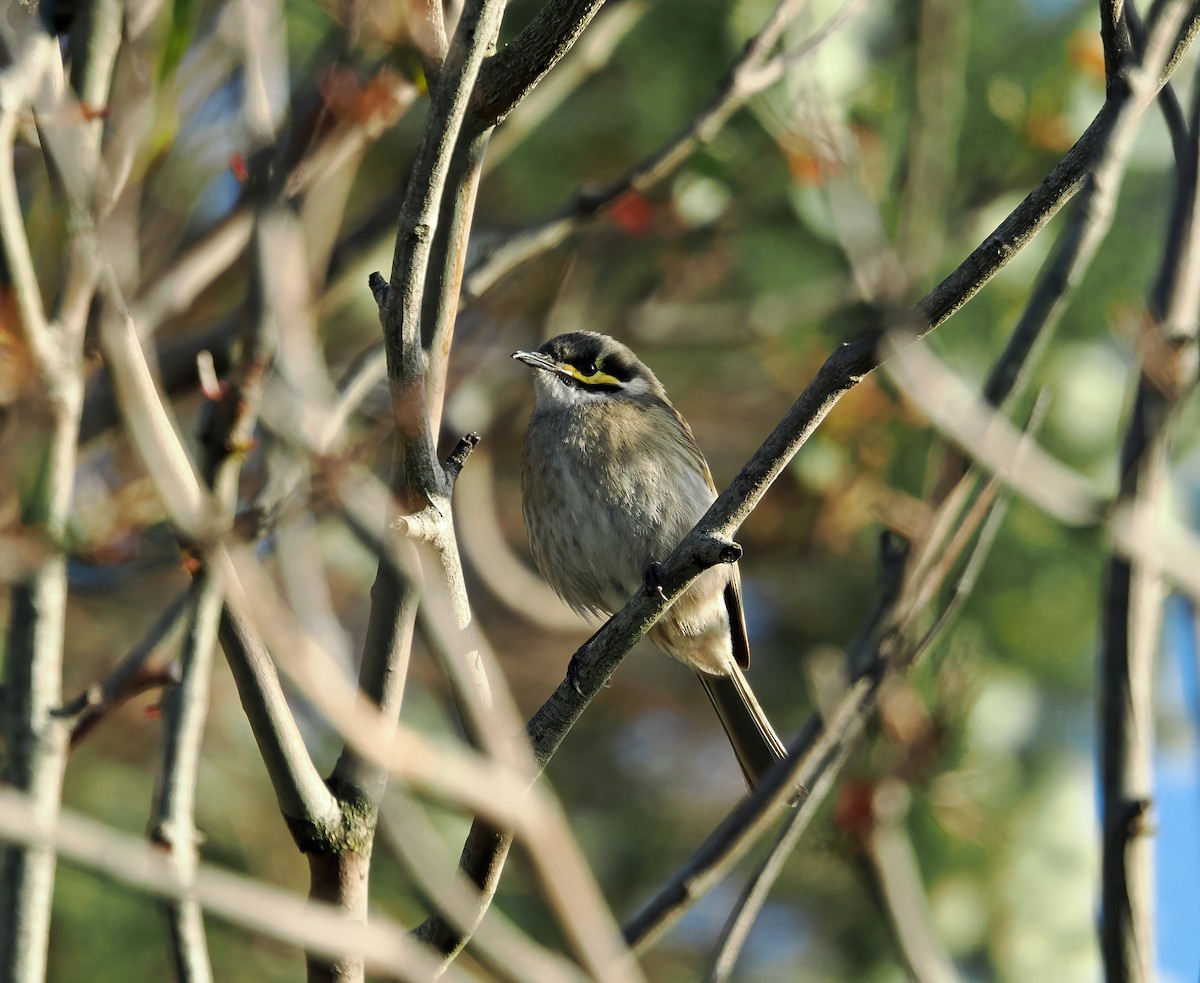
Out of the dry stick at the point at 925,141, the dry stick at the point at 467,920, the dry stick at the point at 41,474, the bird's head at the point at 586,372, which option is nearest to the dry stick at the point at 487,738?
the dry stick at the point at 467,920

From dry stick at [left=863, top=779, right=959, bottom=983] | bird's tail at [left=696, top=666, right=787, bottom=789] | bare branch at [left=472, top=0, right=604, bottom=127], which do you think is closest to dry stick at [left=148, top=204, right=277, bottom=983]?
bare branch at [left=472, top=0, right=604, bottom=127]

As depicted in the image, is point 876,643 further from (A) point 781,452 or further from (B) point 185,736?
(B) point 185,736

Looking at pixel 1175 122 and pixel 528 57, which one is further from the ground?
pixel 1175 122

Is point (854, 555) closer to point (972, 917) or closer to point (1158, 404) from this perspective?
point (972, 917)

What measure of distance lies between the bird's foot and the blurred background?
223 centimetres

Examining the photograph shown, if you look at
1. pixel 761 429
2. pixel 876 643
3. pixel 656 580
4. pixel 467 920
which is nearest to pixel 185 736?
pixel 656 580

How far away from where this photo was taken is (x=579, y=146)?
8.05m

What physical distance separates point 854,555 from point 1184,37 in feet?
18.9

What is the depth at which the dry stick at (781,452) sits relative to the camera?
8.87 ft

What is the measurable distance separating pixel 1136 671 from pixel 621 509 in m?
2.54

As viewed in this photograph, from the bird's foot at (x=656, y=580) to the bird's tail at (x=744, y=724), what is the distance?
7.36ft

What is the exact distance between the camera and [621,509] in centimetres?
531

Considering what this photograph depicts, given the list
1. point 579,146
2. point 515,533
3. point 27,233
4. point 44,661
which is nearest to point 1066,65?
point 579,146

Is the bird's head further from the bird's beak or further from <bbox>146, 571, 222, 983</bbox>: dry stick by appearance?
<bbox>146, 571, 222, 983</bbox>: dry stick
